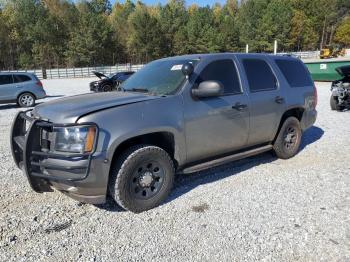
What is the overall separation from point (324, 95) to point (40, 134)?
14.3 metres

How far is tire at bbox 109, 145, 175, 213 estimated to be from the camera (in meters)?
3.56

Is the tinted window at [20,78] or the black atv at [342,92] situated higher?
the tinted window at [20,78]

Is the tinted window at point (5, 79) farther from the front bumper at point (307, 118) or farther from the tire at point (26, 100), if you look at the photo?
the front bumper at point (307, 118)

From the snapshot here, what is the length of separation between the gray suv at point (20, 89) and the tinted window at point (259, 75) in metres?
11.4

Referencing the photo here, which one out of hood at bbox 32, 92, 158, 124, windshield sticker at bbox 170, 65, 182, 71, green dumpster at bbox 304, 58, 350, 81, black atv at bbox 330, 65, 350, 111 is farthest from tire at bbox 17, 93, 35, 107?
green dumpster at bbox 304, 58, 350, 81

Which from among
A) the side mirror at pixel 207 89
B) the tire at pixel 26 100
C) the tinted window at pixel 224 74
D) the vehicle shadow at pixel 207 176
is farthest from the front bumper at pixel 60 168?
the tire at pixel 26 100

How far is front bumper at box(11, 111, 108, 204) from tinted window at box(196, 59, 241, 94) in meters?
1.83

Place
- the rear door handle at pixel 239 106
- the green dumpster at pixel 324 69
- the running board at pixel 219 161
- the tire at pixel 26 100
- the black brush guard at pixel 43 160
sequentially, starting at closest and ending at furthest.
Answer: the black brush guard at pixel 43 160 → the running board at pixel 219 161 → the rear door handle at pixel 239 106 → the tire at pixel 26 100 → the green dumpster at pixel 324 69

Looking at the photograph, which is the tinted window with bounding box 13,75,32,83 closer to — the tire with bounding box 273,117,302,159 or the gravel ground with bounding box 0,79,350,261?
the gravel ground with bounding box 0,79,350,261

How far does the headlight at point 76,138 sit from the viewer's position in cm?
328

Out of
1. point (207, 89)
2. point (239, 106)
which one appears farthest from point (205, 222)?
point (239, 106)

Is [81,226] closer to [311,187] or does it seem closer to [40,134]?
[40,134]

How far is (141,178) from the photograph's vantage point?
3.77 m

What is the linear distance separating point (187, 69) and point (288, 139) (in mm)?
2605
